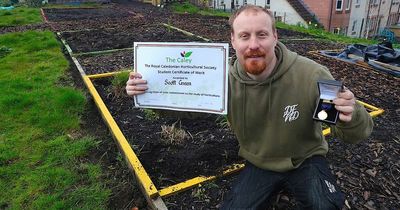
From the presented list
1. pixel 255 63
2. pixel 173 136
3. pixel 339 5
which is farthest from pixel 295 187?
pixel 339 5

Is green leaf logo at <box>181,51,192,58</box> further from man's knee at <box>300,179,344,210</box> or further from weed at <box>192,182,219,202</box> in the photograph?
man's knee at <box>300,179,344,210</box>

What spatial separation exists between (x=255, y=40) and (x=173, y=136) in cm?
191

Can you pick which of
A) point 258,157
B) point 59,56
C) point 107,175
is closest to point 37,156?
point 107,175

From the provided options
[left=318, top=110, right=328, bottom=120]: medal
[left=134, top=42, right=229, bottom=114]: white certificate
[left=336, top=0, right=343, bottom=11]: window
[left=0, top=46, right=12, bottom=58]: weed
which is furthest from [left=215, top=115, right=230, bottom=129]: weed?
[left=336, top=0, right=343, bottom=11]: window

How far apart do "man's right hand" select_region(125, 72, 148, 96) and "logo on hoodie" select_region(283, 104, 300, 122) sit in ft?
4.00

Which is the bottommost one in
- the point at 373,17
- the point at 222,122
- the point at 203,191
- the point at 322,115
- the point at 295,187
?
the point at 373,17

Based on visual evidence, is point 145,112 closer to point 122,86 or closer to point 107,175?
point 122,86

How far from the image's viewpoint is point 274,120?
2.40 m

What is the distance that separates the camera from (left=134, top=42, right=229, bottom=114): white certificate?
2535 mm

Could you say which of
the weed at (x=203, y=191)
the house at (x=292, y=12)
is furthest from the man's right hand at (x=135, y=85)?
the house at (x=292, y=12)

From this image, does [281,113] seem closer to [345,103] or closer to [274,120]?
[274,120]

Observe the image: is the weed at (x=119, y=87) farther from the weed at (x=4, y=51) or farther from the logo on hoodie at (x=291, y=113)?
the weed at (x=4, y=51)

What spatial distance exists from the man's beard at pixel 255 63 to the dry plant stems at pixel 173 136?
172cm

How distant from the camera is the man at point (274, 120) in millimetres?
2242
